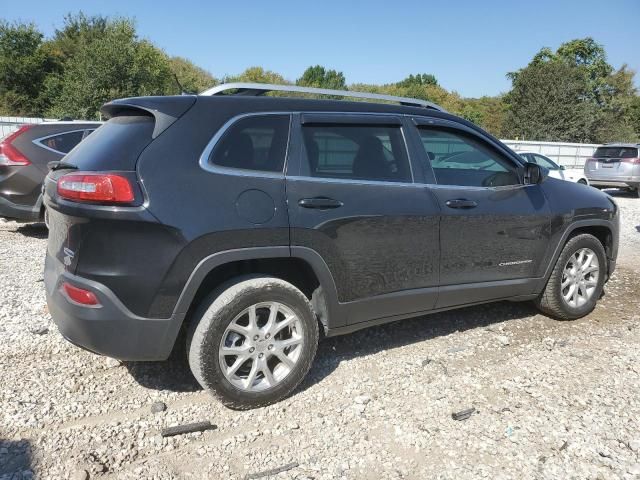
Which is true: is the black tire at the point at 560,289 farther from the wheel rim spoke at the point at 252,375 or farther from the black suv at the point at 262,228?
the wheel rim spoke at the point at 252,375

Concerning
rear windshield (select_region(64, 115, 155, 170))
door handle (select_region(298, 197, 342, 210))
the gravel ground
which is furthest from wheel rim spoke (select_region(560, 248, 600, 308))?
rear windshield (select_region(64, 115, 155, 170))

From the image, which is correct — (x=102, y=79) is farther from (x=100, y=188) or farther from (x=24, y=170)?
(x=100, y=188)

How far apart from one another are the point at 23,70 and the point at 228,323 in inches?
1388

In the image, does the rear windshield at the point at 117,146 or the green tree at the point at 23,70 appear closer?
the rear windshield at the point at 117,146

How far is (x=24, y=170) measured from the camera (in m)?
7.21

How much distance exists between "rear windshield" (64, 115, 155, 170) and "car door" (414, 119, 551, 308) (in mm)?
1879

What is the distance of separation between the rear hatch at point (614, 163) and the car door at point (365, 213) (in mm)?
15520

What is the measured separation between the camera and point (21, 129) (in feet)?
24.5

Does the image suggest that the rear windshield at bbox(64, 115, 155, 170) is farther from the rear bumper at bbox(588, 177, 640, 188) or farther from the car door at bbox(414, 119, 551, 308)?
the rear bumper at bbox(588, 177, 640, 188)

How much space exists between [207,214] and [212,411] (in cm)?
120

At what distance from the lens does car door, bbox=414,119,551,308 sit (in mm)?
3801

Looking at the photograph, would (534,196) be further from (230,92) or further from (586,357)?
(230,92)

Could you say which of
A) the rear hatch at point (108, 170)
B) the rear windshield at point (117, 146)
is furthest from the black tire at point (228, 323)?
the rear windshield at point (117, 146)

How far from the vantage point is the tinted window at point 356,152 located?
3324 millimetres
